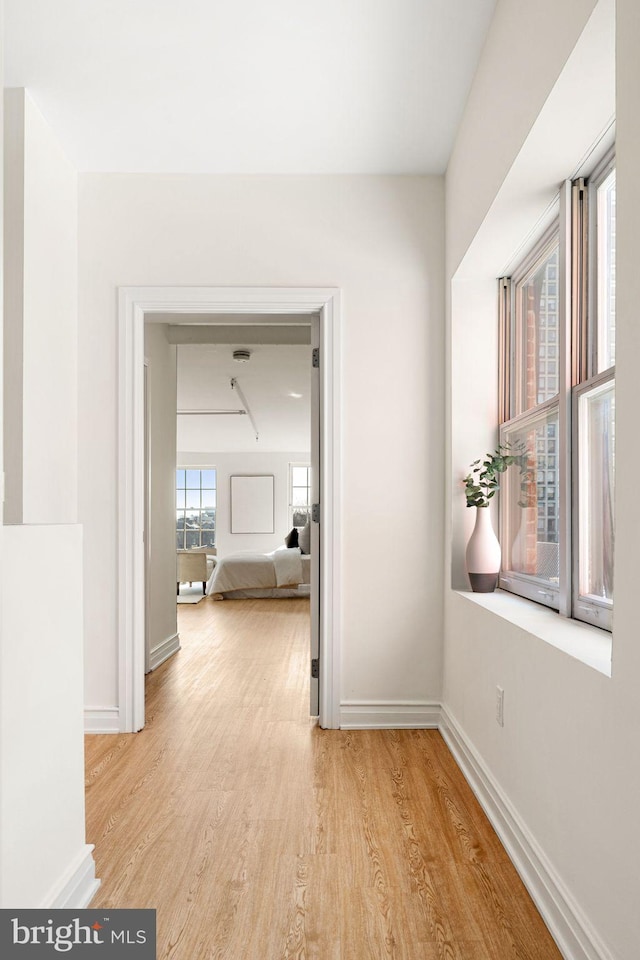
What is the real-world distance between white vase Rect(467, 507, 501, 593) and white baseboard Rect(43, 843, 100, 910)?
1.82 metres

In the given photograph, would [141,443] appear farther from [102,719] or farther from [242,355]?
[242,355]

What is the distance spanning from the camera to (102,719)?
3.43m

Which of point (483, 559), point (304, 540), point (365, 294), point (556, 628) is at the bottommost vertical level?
point (304, 540)

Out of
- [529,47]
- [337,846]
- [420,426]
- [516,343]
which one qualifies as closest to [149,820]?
[337,846]

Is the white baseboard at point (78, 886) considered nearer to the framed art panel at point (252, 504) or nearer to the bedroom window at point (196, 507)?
the framed art panel at point (252, 504)

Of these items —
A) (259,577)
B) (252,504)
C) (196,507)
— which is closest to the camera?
(259,577)

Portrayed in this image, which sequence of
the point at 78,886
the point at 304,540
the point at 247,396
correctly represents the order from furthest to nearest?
the point at 304,540 < the point at 247,396 < the point at 78,886

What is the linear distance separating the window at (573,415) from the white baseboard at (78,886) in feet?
5.06

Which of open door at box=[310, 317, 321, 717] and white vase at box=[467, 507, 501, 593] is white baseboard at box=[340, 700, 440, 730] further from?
white vase at box=[467, 507, 501, 593]

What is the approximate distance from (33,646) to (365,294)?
2422 millimetres

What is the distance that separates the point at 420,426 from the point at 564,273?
1266 mm

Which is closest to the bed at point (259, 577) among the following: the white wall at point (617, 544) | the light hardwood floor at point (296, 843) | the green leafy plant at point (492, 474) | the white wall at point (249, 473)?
the white wall at point (249, 473)

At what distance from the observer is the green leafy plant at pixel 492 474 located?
2.97 meters

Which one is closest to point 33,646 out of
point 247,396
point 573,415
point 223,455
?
point 573,415
